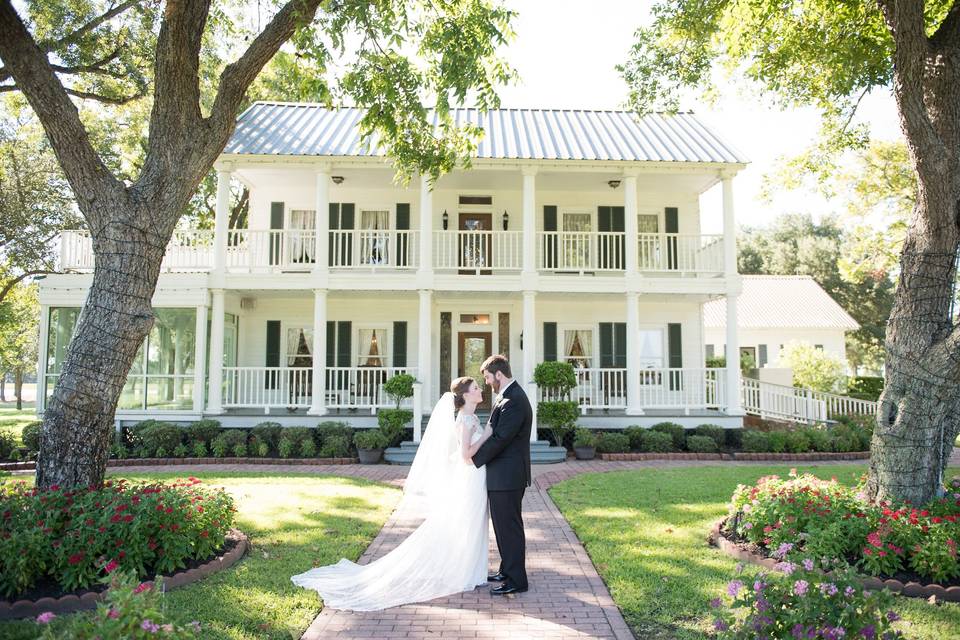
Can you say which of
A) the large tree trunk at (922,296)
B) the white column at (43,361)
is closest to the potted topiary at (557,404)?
the large tree trunk at (922,296)

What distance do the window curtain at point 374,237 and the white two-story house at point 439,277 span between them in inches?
2.2

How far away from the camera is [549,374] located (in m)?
13.9

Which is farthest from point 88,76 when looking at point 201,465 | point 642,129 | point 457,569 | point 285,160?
point 457,569

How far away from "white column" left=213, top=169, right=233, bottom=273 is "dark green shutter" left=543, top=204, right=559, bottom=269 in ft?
25.7

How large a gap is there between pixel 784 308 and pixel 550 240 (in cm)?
2322

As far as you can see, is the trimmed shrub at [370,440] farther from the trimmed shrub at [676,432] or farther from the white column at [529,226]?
the trimmed shrub at [676,432]

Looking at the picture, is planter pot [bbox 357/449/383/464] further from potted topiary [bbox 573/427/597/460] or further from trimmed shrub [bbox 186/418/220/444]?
potted topiary [bbox 573/427/597/460]

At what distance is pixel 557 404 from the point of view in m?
13.8

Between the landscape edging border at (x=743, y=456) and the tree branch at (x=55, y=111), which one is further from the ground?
the tree branch at (x=55, y=111)

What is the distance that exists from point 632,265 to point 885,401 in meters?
8.97

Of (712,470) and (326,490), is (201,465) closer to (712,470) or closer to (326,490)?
(326,490)

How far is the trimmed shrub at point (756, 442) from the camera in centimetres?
1385

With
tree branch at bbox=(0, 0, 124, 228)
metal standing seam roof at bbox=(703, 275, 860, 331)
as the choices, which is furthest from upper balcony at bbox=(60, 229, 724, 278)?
metal standing seam roof at bbox=(703, 275, 860, 331)

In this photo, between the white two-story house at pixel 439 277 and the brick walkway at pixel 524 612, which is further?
the white two-story house at pixel 439 277
